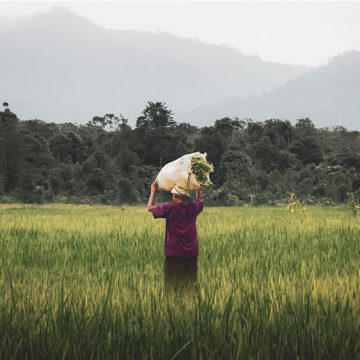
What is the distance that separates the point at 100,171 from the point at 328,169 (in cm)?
1164

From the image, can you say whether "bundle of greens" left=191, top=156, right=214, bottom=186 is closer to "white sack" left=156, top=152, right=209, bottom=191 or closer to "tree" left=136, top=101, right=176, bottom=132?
"white sack" left=156, top=152, right=209, bottom=191

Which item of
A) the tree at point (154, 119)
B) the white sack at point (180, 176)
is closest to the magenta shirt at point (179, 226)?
the white sack at point (180, 176)

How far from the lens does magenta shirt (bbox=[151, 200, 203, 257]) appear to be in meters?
3.98

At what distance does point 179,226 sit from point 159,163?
27.4 meters

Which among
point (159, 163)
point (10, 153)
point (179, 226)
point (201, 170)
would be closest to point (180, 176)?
point (201, 170)

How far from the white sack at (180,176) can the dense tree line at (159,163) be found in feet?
71.2

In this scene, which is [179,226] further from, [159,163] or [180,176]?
[159,163]

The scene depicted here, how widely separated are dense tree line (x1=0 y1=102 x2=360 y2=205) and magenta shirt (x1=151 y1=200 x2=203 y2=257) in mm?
21617

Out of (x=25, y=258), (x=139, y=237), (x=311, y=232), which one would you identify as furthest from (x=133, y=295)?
(x=311, y=232)

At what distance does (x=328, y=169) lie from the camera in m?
28.7

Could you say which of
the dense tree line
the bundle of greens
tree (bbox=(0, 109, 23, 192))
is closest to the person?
the bundle of greens

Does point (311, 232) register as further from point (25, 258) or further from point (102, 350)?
point (102, 350)

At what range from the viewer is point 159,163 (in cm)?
3136

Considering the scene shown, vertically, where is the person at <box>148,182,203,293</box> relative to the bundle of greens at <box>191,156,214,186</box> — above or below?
below
